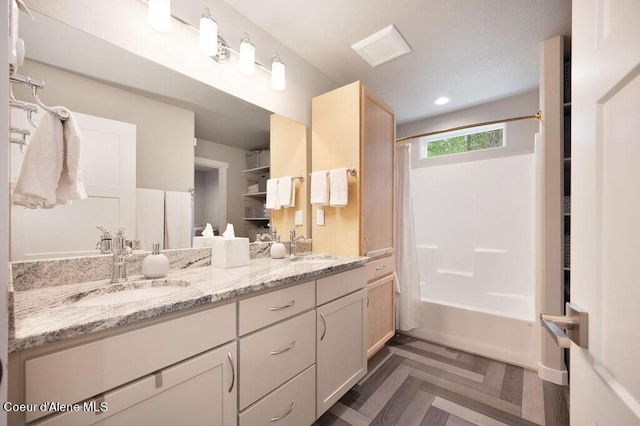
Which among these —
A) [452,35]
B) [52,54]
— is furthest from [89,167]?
[452,35]

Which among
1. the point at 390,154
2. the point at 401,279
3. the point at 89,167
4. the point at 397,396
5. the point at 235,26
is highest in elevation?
the point at 235,26

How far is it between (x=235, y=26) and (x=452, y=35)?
1466 mm

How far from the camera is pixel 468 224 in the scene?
9.59 ft

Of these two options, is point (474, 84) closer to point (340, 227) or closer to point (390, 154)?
point (390, 154)

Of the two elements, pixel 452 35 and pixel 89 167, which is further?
pixel 452 35

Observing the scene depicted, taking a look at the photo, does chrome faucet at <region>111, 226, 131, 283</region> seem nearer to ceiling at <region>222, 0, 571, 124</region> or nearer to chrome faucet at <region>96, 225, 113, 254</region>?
chrome faucet at <region>96, 225, 113, 254</region>

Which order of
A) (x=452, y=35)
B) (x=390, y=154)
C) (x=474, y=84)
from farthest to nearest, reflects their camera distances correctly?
1. (x=474, y=84)
2. (x=390, y=154)
3. (x=452, y=35)

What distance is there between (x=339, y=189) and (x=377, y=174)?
0.41 m

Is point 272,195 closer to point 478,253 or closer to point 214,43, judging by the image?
point 214,43

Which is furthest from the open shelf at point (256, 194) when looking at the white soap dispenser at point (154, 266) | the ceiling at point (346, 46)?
the white soap dispenser at point (154, 266)

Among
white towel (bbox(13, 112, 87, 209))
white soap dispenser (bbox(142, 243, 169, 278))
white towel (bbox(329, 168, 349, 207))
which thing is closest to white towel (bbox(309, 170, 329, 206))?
white towel (bbox(329, 168, 349, 207))

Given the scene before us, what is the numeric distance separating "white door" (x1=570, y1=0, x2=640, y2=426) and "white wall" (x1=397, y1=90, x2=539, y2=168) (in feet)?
8.62

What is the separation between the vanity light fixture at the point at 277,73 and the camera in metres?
1.75

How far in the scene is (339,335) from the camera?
1.47 m
